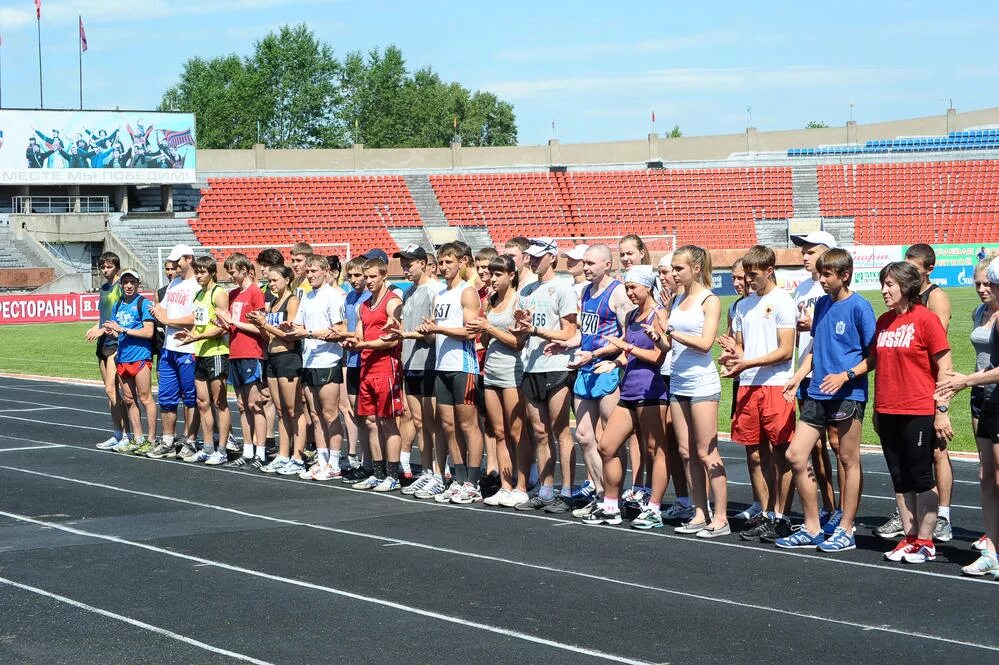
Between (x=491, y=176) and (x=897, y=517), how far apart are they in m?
49.8

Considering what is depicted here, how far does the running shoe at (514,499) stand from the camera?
10305mm

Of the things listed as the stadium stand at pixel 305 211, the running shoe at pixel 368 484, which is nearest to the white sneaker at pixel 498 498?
the running shoe at pixel 368 484

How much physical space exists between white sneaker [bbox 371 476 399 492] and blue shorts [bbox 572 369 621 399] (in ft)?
7.33

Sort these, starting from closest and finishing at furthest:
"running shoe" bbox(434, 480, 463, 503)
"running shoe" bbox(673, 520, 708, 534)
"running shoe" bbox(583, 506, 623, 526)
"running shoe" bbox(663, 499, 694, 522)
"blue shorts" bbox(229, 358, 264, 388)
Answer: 1. "running shoe" bbox(673, 520, 708, 534)
2. "running shoe" bbox(583, 506, 623, 526)
3. "running shoe" bbox(663, 499, 694, 522)
4. "running shoe" bbox(434, 480, 463, 503)
5. "blue shorts" bbox(229, 358, 264, 388)

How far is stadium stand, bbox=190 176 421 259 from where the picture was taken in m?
50.0

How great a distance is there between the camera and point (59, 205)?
4981cm

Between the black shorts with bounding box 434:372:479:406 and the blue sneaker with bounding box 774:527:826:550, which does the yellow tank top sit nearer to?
the black shorts with bounding box 434:372:479:406

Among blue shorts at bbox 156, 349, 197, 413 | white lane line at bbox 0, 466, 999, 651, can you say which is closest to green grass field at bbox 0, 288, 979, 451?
blue shorts at bbox 156, 349, 197, 413

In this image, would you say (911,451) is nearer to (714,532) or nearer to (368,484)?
(714,532)

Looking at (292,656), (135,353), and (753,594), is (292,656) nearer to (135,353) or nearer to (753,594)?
(753,594)

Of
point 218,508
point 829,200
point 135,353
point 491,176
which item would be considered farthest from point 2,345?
point 829,200

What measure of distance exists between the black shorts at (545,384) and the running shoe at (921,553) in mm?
3096

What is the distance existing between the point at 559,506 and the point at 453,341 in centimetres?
166

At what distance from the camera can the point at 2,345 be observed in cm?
3138
